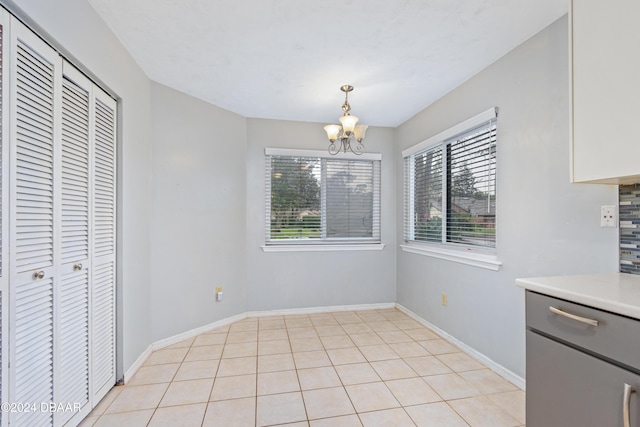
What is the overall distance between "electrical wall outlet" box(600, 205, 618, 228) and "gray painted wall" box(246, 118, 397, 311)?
2.53 m

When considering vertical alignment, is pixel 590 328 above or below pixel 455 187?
below

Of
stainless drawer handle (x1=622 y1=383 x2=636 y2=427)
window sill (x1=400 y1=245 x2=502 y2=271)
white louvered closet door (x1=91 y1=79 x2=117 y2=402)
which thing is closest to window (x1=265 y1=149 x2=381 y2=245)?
window sill (x1=400 y1=245 x2=502 y2=271)

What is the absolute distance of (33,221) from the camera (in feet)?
4.65

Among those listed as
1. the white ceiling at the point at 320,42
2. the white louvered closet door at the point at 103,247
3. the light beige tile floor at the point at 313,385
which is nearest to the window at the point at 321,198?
the white ceiling at the point at 320,42

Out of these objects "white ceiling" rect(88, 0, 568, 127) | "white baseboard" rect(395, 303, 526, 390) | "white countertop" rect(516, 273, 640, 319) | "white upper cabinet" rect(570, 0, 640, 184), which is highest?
"white ceiling" rect(88, 0, 568, 127)

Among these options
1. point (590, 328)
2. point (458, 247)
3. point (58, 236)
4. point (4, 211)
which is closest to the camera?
point (590, 328)

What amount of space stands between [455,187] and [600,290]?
75.5 inches

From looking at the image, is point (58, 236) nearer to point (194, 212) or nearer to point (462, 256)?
point (194, 212)

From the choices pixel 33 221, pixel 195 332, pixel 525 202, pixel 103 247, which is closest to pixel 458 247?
pixel 525 202

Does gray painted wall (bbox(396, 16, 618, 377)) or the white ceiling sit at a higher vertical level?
the white ceiling

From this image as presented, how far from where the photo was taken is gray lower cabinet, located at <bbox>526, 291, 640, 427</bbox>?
3.19ft

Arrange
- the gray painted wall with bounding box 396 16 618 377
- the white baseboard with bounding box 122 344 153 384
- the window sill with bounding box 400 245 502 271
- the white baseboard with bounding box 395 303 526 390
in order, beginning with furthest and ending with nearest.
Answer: the window sill with bounding box 400 245 502 271
the white baseboard with bounding box 122 344 153 384
the white baseboard with bounding box 395 303 526 390
the gray painted wall with bounding box 396 16 618 377

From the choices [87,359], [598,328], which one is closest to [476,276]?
[598,328]

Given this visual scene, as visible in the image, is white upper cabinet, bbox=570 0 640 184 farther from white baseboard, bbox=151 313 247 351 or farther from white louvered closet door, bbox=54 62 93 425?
white baseboard, bbox=151 313 247 351
